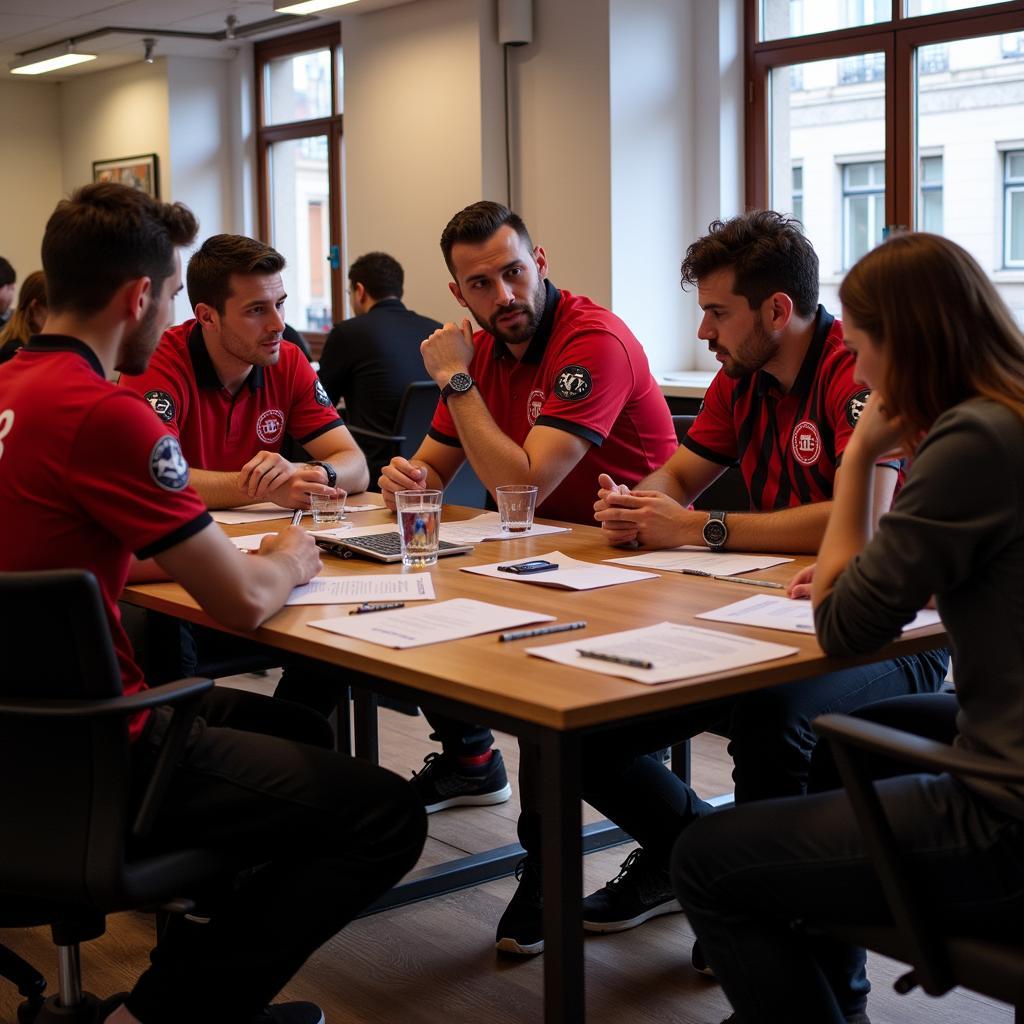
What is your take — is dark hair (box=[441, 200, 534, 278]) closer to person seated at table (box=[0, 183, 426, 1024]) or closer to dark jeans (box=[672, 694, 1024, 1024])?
person seated at table (box=[0, 183, 426, 1024])

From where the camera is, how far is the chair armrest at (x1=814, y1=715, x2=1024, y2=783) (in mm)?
1345

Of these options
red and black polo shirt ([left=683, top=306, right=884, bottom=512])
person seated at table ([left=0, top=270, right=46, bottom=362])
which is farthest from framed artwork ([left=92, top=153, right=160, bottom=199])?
red and black polo shirt ([left=683, top=306, right=884, bottom=512])

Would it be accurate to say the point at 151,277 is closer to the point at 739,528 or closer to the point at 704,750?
the point at 739,528

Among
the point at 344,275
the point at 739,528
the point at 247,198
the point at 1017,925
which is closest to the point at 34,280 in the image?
the point at 739,528

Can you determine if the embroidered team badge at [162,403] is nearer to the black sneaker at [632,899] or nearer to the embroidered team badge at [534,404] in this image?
the embroidered team badge at [534,404]

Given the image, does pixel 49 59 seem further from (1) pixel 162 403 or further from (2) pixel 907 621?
(2) pixel 907 621

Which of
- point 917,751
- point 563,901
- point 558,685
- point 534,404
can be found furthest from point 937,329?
point 534,404

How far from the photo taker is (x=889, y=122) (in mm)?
5223

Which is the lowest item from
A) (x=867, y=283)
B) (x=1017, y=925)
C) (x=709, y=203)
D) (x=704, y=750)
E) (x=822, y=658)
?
(x=704, y=750)

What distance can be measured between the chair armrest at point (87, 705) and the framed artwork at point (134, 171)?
23.3ft

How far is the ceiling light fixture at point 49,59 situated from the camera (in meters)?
7.98

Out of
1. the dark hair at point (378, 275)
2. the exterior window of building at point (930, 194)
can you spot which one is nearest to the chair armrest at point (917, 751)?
the exterior window of building at point (930, 194)

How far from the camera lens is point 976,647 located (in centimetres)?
145

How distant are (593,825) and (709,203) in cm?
362
